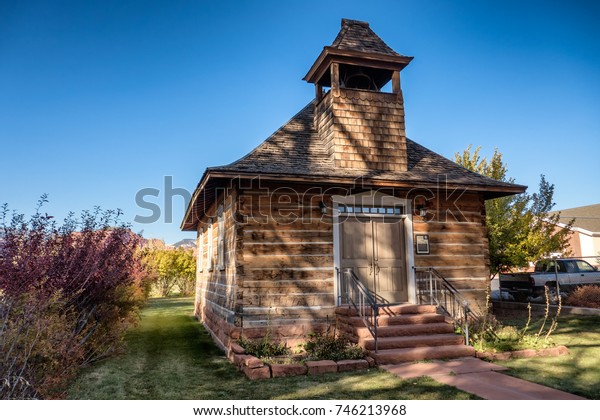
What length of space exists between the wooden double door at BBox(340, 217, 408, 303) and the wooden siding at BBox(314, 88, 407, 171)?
5.33 feet

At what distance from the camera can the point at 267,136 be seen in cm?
1153

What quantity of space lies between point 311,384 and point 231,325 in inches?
123

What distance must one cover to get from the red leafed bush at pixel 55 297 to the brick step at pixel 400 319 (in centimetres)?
505

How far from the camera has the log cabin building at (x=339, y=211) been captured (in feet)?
30.4

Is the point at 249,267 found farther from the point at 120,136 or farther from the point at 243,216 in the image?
the point at 120,136

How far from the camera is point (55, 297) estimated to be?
6340 millimetres

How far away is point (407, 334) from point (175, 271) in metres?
27.3

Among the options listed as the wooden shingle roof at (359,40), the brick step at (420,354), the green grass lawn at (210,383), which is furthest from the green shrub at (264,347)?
the wooden shingle roof at (359,40)

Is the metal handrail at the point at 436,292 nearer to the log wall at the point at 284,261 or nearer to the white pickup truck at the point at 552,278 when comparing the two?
the log wall at the point at 284,261

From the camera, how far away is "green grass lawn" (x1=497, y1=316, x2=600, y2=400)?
613 cm

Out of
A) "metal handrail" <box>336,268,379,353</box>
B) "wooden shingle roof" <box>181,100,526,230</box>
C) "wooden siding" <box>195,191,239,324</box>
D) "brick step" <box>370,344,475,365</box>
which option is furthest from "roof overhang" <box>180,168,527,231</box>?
"brick step" <box>370,344,475,365</box>

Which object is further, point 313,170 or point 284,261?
point 313,170

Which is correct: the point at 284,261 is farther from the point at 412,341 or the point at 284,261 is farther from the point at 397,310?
the point at 412,341

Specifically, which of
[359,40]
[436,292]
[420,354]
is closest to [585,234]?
[436,292]
